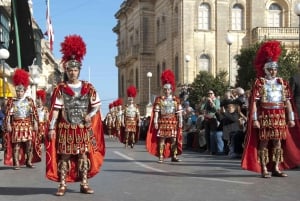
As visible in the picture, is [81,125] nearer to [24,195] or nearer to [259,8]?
[24,195]

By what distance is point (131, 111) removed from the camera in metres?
27.0

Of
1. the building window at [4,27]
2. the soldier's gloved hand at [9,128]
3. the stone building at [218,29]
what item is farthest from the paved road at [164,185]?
the stone building at [218,29]

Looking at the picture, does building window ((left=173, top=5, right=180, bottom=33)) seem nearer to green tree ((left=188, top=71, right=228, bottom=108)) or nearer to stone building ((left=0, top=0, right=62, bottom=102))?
stone building ((left=0, top=0, right=62, bottom=102))

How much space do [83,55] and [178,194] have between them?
257 centimetres

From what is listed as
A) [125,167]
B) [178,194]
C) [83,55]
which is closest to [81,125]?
[83,55]

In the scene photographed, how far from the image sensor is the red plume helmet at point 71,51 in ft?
32.8

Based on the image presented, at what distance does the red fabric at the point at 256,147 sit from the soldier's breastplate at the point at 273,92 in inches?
7.7

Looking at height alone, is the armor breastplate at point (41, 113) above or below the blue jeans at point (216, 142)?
above

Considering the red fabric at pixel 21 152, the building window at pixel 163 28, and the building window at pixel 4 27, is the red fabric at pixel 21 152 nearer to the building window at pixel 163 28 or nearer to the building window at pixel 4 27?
the building window at pixel 4 27

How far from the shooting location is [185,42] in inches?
2420

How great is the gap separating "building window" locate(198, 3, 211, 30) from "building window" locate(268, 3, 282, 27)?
601cm

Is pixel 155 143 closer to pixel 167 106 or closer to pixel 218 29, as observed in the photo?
pixel 167 106

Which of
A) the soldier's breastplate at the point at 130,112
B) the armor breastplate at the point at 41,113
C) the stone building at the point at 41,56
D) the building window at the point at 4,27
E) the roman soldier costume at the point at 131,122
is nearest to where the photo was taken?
the armor breastplate at the point at 41,113

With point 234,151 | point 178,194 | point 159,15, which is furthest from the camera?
point 159,15
